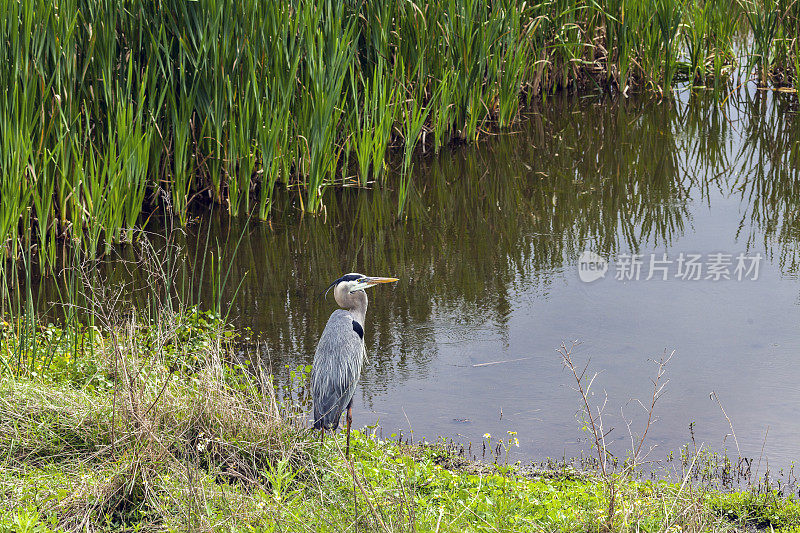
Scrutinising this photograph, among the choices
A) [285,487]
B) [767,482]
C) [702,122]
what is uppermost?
[702,122]

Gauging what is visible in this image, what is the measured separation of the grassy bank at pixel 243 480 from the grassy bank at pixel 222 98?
4.92 ft

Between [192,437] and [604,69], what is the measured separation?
7939 mm

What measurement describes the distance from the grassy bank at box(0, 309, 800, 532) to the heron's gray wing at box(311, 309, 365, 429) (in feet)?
0.47

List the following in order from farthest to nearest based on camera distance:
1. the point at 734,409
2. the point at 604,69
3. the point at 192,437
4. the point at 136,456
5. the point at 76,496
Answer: the point at 604,69, the point at 734,409, the point at 192,437, the point at 136,456, the point at 76,496

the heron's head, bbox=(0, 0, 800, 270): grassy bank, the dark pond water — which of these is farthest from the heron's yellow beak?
bbox=(0, 0, 800, 270): grassy bank

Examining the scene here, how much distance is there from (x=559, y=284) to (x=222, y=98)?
257 cm

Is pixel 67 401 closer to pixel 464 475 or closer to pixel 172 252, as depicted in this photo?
pixel 464 475

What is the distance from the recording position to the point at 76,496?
3.13 meters

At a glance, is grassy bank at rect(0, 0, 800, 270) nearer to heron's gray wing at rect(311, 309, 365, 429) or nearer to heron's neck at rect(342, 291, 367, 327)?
heron's neck at rect(342, 291, 367, 327)

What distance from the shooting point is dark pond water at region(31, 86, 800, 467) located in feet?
14.8

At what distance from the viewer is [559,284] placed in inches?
235

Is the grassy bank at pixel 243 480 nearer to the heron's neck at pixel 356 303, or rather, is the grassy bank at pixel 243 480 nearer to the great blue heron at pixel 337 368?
the great blue heron at pixel 337 368

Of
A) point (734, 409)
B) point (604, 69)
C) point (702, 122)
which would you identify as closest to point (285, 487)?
point (734, 409)

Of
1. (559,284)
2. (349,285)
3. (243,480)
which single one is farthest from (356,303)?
(559,284)
